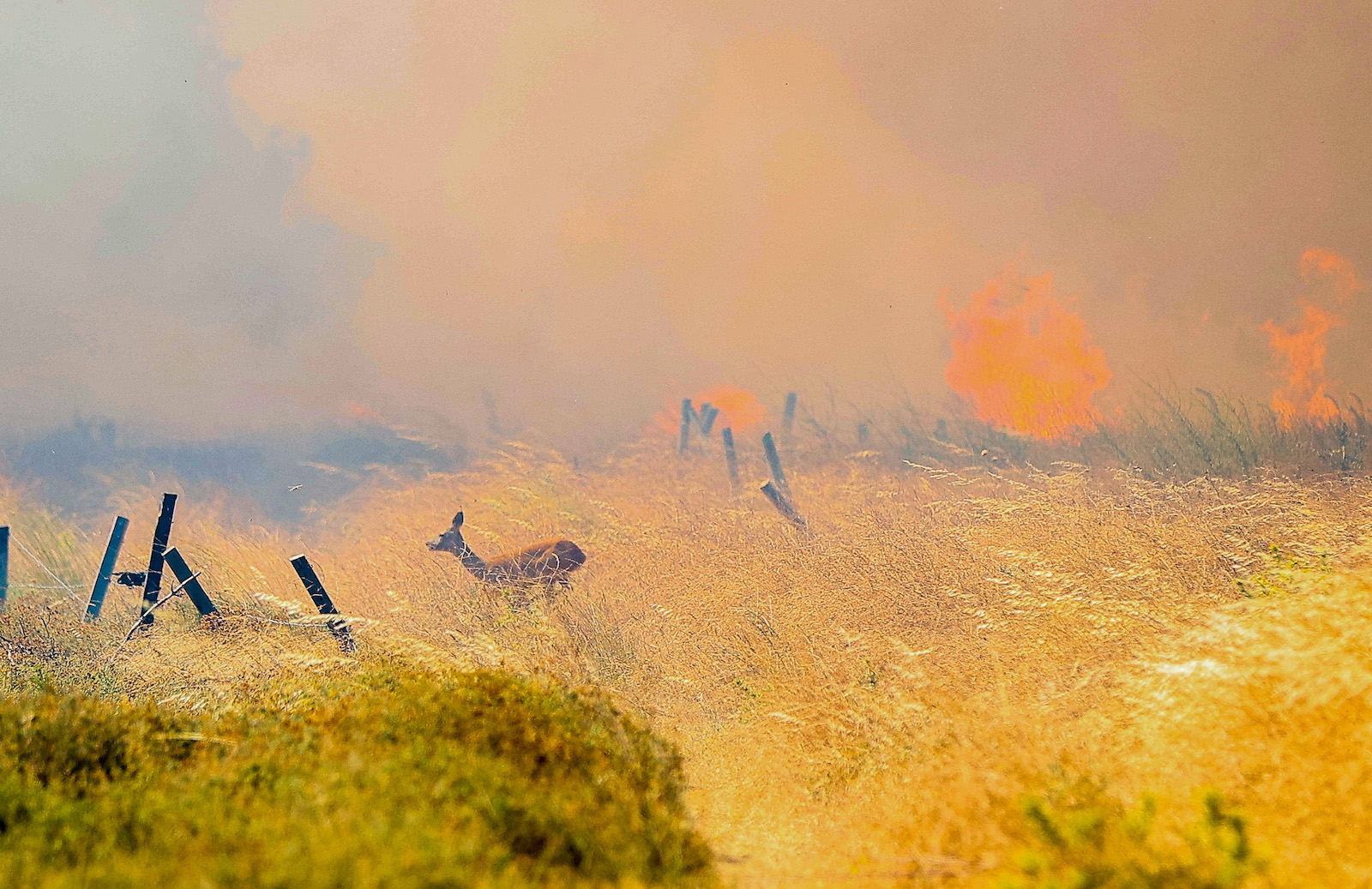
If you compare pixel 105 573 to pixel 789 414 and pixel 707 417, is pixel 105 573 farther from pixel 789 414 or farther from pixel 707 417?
pixel 789 414

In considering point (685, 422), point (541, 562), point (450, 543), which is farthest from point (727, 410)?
point (541, 562)

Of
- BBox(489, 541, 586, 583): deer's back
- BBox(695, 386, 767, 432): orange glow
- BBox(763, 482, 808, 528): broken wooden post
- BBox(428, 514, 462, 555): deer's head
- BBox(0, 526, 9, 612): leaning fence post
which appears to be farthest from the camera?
BBox(695, 386, 767, 432): orange glow

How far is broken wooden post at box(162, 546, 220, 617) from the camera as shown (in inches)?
307

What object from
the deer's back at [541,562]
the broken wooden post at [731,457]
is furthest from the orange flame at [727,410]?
the deer's back at [541,562]

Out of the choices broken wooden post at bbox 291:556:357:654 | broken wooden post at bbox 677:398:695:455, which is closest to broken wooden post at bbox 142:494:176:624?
broken wooden post at bbox 291:556:357:654

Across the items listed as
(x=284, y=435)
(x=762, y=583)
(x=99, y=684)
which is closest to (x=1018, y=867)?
(x=762, y=583)

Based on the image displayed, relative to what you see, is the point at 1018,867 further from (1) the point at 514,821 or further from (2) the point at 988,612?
(2) the point at 988,612

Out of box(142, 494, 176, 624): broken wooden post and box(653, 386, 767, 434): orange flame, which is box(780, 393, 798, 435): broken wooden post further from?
box(142, 494, 176, 624): broken wooden post

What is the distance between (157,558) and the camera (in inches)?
306

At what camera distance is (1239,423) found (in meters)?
12.7

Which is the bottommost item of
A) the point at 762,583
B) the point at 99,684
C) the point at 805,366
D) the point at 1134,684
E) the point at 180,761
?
the point at 1134,684

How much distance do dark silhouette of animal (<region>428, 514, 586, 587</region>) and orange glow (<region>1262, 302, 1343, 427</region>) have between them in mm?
10678

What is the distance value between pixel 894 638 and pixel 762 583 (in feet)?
6.15

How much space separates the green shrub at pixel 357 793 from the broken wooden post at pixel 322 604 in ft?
4.99
